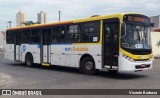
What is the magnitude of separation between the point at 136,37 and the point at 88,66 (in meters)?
3.22

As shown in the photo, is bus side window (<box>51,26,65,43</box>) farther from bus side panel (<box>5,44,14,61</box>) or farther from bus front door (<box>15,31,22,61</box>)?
bus side panel (<box>5,44,14,61</box>)

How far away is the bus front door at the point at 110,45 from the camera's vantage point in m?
15.8

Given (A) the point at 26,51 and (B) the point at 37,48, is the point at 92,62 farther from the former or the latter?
(A) the point at 26,51

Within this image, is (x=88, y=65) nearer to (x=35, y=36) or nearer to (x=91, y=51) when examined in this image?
(x=91, y=51)

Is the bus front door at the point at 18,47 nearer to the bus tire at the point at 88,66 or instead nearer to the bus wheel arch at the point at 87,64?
the bus wheel arch at the point at 87,64

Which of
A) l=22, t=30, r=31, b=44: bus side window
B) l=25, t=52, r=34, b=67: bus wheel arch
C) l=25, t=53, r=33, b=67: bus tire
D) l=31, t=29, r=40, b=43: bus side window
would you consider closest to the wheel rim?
l=31, t=29, r=40, b=43: bus side window

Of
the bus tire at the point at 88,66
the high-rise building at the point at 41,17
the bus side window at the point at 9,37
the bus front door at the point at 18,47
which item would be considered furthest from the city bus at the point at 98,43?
the high-rise building at the point at 41,17

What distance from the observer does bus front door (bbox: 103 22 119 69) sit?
622 inches

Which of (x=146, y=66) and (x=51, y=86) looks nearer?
(x=51, y=86)

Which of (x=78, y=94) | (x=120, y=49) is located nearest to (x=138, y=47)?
(x=120, y=49)

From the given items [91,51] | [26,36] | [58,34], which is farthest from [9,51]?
[91,51]

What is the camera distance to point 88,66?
17484 millimetres

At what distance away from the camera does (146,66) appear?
16031 millimetres

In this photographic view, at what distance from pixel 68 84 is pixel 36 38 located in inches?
356
